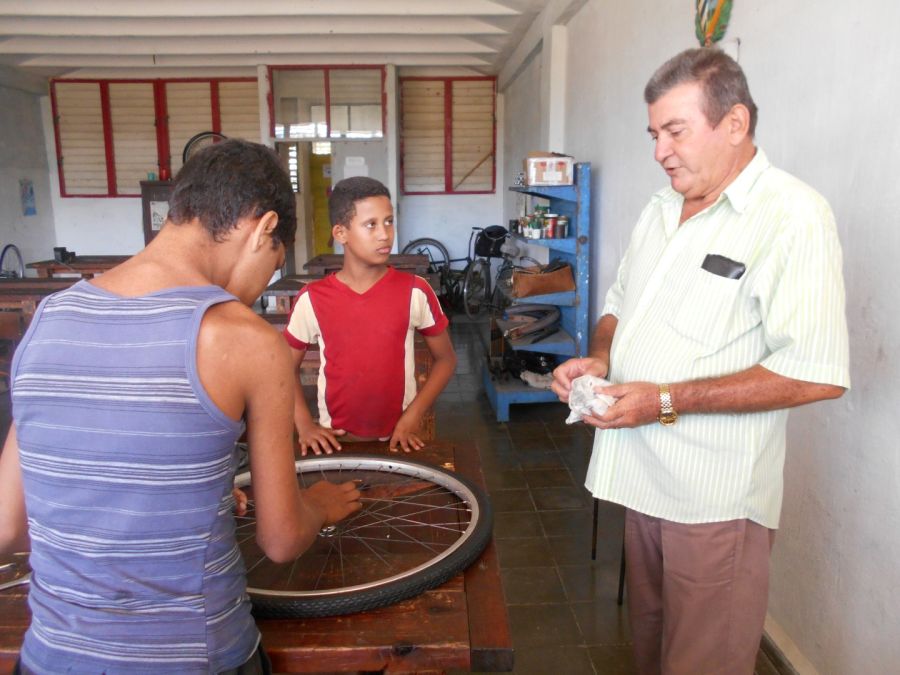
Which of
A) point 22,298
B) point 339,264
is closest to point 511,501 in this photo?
point 339,264

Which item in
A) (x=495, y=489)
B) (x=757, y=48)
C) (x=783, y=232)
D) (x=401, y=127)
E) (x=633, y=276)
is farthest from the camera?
(x=401, y=127)

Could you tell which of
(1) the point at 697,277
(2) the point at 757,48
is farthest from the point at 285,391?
(2) the point at 757,48

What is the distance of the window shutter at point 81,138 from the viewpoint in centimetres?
1016

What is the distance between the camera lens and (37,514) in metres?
1.00

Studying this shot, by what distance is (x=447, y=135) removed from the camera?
1054 cm

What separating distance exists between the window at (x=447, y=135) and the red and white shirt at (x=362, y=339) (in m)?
8.56

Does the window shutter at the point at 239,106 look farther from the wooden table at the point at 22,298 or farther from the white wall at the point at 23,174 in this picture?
the wooden table at the point at 22,298

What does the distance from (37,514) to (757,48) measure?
2.59 m

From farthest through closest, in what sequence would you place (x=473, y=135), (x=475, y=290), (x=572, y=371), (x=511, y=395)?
(x=473, y=135)
(x=475, y=290)
(x=511, y=395)
(x=572, y=371)

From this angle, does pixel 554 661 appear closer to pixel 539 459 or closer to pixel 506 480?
pixel 506 480

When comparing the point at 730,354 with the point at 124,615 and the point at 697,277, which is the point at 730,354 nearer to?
the point at 697,277

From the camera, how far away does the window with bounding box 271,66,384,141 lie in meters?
9.83

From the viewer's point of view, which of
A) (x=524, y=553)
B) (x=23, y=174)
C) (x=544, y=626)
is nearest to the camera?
(x=544, y=626)

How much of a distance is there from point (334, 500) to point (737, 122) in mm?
1144
